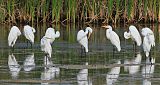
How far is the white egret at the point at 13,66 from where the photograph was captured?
35.1 feet

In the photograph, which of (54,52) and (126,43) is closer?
(54,52)

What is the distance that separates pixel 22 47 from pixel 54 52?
1.73 metres

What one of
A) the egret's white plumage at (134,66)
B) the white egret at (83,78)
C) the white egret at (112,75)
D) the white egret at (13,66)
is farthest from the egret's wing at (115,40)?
the white egret at (83,78)

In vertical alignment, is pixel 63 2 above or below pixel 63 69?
above

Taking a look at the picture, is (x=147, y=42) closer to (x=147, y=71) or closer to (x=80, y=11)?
(x=147, y=71)

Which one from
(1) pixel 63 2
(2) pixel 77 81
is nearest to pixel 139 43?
(2) pixel 77 81

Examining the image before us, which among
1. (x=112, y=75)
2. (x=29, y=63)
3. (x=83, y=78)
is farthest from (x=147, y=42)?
(x=83, y=78)

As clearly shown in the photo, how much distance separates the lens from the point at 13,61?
12789 millimetres

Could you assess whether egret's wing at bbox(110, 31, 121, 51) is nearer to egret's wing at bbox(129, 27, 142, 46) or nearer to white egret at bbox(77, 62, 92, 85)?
egret's wing at bbox(129, 27, 142, 46)

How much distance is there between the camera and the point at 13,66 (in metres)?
11.8

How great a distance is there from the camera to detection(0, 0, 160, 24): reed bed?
22.8 m

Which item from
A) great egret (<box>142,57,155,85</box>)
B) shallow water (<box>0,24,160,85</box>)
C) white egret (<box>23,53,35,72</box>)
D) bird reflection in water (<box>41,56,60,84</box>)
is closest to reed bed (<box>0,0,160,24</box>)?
shallow water (<box>0,24,160,85</box>)

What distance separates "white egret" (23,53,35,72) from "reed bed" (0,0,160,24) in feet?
29.3

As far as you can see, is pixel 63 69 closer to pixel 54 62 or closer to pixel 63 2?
pixel 54 62
